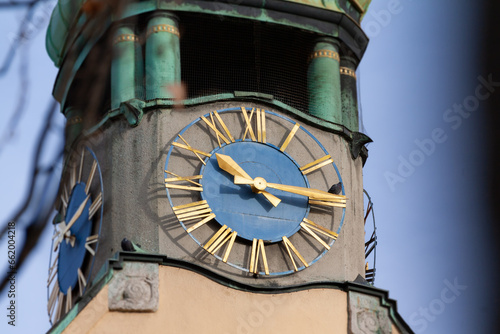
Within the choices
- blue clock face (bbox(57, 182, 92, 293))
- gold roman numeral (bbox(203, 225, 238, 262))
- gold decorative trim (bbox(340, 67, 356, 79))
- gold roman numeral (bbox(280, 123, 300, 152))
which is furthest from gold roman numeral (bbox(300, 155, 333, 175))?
blue clock face (bbox(57, 182, 92, 293))

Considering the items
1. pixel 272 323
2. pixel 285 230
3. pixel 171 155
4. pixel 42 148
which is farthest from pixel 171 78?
pixel 42 148

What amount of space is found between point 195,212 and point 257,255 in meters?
0.82

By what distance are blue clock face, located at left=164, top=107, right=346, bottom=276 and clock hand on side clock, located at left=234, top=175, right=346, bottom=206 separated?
0.01m

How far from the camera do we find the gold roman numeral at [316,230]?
13.1 metres

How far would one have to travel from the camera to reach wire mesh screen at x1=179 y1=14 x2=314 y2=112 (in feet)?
46.8

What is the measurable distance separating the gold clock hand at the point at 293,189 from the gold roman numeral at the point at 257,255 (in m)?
0.64

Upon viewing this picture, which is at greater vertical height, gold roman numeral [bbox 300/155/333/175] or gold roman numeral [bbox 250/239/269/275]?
gold roman numeral [bbox 300/155/333/175]

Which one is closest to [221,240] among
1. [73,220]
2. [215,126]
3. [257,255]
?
[257,255]

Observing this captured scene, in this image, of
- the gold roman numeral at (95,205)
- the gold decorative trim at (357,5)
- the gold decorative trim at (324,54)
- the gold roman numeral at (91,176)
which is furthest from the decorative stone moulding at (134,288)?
the gold decorative trim at (357,5)

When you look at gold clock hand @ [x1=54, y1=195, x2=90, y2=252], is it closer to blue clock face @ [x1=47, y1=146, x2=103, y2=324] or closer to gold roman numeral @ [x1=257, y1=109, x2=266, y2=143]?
blue clock face @ [x1=47, y1=146, x2=103, y2=324]

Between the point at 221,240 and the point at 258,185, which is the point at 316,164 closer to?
the point at 258,185

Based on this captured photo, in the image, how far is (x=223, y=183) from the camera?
1299 cm

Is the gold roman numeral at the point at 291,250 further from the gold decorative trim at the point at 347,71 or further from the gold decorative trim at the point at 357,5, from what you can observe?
the gold decorative trim at the point at 357,5

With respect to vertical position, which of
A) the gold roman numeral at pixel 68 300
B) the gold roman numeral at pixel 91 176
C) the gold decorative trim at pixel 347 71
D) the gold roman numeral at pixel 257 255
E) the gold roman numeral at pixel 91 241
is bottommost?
the gold roman numeral at pixel 68 300
